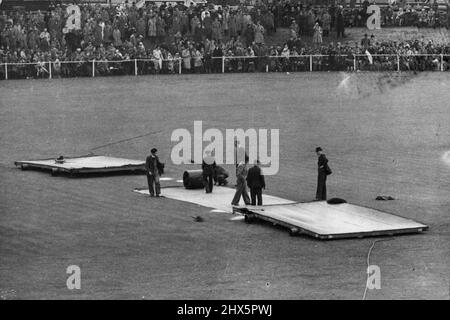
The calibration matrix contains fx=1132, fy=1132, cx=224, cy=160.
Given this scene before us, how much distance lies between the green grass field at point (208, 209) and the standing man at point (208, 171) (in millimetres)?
1690

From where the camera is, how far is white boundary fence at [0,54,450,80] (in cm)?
5675

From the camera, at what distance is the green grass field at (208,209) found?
63.7 feet

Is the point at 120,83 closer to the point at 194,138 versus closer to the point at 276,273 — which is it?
the point at 194,138

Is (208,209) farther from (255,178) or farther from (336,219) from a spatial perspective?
(336,219)

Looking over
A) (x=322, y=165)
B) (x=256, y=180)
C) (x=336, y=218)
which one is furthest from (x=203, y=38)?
(x=336, y=218)

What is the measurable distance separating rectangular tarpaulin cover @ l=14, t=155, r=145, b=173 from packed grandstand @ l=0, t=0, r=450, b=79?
912 inches

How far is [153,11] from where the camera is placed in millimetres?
60500

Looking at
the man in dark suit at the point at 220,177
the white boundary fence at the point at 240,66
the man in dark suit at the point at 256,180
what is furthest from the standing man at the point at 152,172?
the white boundary fence at the point at 240,66

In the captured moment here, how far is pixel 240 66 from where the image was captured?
5984cm

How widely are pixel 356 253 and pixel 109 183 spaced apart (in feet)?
37.0

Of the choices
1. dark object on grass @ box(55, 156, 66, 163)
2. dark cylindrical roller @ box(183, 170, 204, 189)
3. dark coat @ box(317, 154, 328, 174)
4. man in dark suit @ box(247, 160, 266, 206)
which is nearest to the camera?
man in dark suit @ box(247, 160, 266, 206)

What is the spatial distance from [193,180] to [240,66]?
30359mm

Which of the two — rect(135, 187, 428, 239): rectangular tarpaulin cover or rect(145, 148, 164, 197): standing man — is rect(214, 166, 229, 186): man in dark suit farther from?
rect(135, 187, 428, 239): rectangular tarpaulin cover

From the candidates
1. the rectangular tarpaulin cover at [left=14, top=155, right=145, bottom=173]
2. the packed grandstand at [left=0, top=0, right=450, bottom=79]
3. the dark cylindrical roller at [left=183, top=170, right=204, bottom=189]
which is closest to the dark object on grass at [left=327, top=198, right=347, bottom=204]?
the dark cylindrical roller at [left=183, top=170, right=204, bottom=189]
